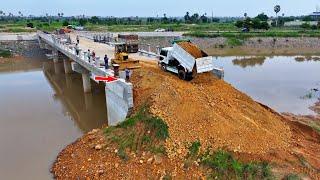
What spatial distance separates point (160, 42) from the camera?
62906 millimetres

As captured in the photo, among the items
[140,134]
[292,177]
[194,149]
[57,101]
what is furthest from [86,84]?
[292,177]

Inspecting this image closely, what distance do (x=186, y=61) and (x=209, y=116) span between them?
5.25 m

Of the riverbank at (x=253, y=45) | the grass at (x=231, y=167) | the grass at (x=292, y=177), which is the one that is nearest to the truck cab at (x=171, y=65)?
the grass at (x=231, y=167)

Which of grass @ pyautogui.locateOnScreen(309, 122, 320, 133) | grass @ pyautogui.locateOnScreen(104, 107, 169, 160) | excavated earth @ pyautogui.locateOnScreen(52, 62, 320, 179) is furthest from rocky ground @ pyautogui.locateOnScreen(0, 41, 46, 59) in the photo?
grass @ pyautogui.locateOnScreen(309, 122, 320, 133)

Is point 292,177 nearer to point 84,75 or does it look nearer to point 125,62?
point 125,62

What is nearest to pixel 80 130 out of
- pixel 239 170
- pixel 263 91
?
pixel 239 170

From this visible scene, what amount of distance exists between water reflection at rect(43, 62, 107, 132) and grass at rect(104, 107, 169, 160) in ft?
20.3

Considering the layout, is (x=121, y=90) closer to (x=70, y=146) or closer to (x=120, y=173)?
(x=70, y=146)

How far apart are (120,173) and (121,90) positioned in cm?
561

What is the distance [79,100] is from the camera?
31188 mm

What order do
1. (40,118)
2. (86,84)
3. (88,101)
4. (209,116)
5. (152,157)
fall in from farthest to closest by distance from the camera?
1. (86,84)
2. (88,101)
3. (40,118)
4. (209,116)
5. (152,157)

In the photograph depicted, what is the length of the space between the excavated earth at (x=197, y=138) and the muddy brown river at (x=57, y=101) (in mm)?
2311

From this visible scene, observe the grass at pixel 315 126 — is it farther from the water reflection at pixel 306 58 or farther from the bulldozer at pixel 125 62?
the water reflection at pixel 306 58

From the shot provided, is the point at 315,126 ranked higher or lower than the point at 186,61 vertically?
lower
